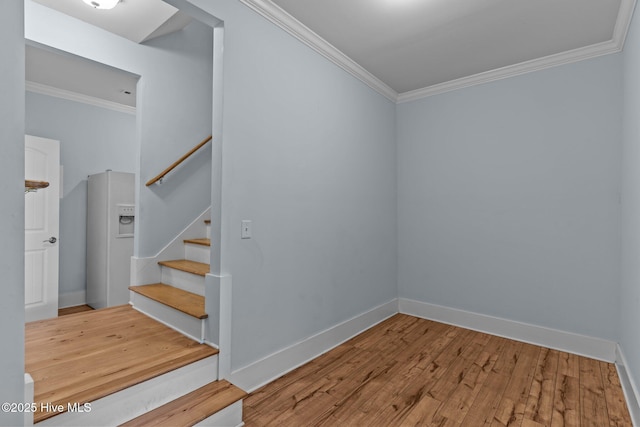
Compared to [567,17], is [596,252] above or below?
below

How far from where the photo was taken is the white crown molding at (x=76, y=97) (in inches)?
150

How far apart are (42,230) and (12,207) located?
3205mm

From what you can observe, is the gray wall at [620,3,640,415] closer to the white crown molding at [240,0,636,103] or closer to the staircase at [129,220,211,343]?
the white crown molding at [240,0,636,103]

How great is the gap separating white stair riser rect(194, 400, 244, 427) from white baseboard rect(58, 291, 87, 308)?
361 centimetres

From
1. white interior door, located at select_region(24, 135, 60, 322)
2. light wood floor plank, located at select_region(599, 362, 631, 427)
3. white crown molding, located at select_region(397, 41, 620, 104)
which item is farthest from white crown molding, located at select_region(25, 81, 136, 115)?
light wood floor plank, located at select_region(599, 362, 631, 427)

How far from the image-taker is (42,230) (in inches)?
140

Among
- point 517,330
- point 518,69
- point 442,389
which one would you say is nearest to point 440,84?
point 518,69

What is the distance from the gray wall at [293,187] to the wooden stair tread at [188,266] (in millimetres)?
Result: 570

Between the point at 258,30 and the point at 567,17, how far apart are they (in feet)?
7.13

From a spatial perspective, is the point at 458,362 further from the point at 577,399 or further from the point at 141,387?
the point at 141,387

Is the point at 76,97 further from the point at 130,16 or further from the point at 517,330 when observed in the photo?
the point at 517,330

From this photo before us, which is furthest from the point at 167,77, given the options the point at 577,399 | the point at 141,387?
the point at 577,399

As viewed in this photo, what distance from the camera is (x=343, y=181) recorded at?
293 centimetres

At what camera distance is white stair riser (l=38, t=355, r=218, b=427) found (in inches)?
53.2
